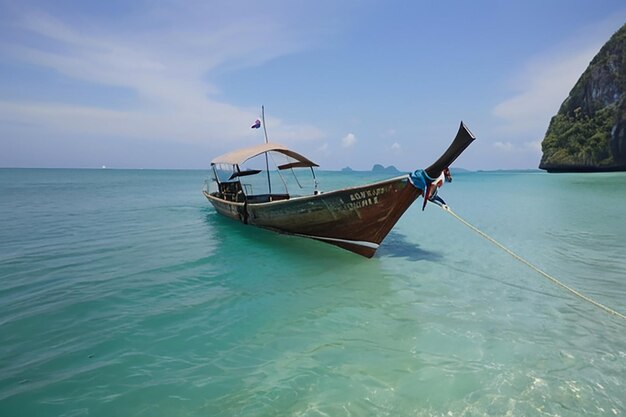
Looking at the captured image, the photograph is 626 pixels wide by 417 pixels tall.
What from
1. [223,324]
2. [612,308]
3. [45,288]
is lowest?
[612,308]

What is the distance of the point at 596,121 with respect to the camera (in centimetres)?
6131

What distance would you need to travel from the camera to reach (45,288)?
6.52 metres

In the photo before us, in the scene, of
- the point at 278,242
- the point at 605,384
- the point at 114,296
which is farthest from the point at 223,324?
the point at 278,242

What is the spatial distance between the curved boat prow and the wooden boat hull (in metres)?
0.56

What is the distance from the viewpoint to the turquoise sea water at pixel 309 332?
11.1ft

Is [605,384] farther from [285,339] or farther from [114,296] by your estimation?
[114,296]

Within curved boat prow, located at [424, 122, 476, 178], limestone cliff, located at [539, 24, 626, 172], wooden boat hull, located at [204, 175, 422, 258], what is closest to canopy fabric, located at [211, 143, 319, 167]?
wooden boat hull, located at [204, 175, 422, 258]

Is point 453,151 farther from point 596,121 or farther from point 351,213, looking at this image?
point 596,121

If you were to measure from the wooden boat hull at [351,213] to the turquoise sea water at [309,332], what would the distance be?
1.76 ft

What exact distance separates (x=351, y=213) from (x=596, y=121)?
7564 centimetres

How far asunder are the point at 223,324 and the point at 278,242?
17.9 ft

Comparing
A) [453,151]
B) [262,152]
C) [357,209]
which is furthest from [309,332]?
[262,152]

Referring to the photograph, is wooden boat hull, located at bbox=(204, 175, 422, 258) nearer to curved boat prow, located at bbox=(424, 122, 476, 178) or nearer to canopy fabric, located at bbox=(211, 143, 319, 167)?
curved boat prow, located at bbox=(424, 122, 476, 178)

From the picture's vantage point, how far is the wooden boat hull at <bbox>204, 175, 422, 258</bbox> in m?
7.88
